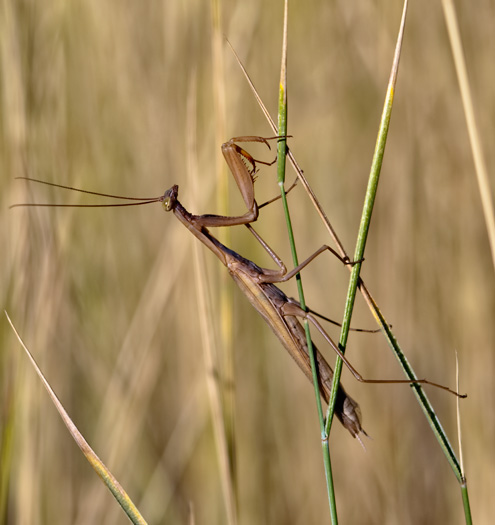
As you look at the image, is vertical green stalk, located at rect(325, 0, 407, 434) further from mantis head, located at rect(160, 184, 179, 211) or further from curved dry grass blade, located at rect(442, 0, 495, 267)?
mantis head, located at rect(160, 184, 179, 211)

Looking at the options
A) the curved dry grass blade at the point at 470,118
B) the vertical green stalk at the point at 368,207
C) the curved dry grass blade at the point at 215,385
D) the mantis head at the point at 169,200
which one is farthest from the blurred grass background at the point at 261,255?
the vertical green stalk at the point at 368,207

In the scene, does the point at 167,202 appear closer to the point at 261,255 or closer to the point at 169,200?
the point at 169,200

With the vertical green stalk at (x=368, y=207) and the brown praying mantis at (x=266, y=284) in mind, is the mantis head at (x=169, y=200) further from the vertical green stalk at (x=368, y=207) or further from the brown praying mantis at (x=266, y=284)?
the vertical green stalk at (x=368, y=207)

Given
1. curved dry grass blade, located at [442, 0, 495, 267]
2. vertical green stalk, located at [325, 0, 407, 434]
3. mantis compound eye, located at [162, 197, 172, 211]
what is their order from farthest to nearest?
mantis compound eye, located at [162, 197, 172, 211] < curved dry grass blade, located at [442, 0, 495, 267] < vertical green stalk, located at [325, 0, 407, 434]

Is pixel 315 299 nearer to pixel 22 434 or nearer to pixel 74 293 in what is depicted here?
pixel 74 293

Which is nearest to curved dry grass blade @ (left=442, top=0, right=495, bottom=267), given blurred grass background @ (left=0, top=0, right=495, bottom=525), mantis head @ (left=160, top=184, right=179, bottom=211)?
mantis head @ (left=160, top=184, right=179, bottom=211)

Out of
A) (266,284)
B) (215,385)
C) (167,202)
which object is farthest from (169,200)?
(215,385)
